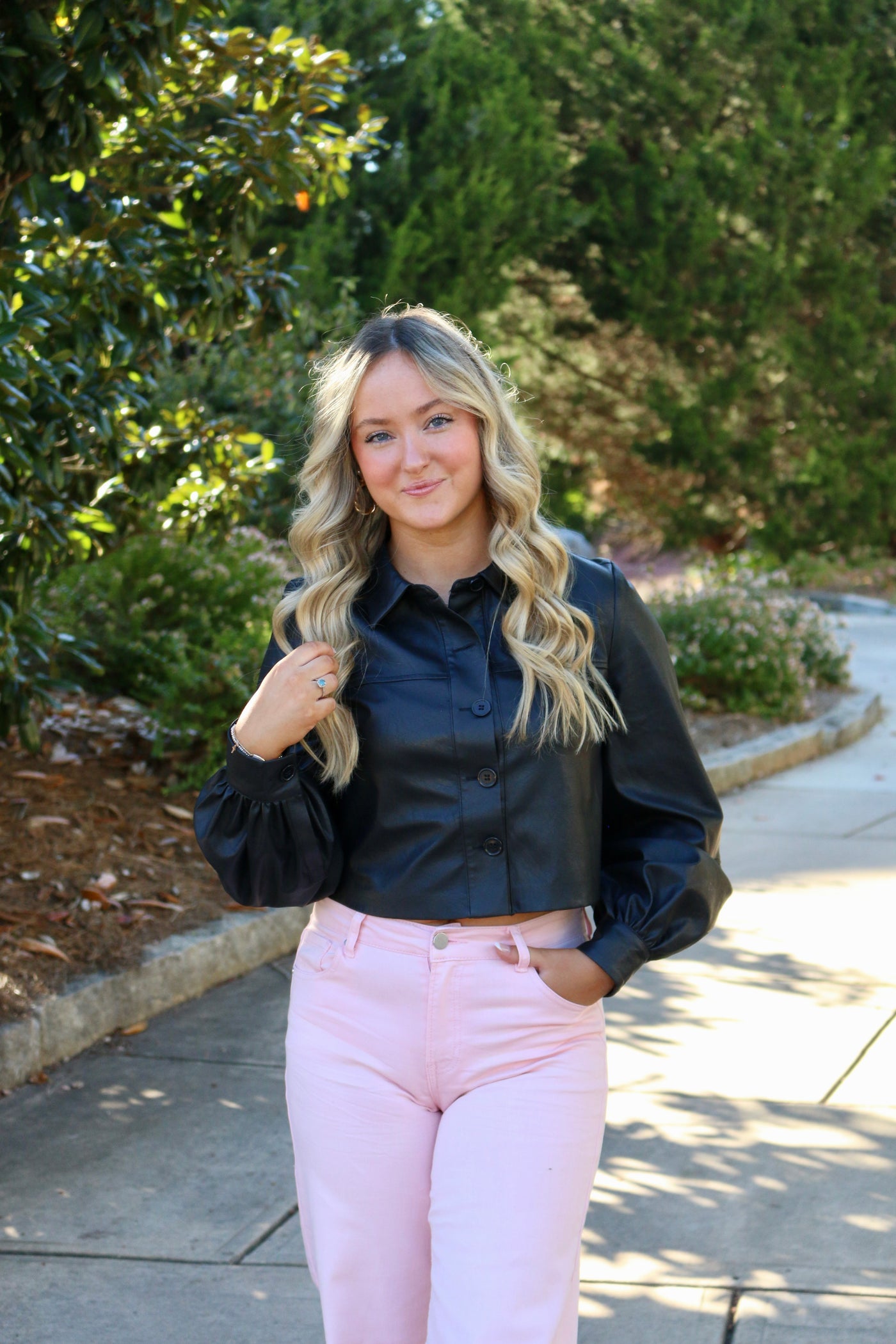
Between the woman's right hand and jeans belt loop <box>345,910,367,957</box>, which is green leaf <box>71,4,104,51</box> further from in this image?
jeans belt loop <box>345,910,367,957</box>

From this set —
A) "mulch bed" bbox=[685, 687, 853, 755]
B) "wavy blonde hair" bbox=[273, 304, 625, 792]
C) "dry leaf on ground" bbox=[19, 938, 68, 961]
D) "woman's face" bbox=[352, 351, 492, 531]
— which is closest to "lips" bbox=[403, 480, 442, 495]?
"woman's face" bbox=[352, 351, 492, 531]

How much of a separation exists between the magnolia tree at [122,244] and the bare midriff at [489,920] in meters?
2.01

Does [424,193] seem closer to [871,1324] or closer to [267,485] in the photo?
[267,485]

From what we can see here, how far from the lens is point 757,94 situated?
68.0 feet

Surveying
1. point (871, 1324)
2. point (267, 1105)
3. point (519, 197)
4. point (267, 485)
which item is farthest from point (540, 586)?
point (519, 197)

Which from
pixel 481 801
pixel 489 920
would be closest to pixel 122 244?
pixel 481 801

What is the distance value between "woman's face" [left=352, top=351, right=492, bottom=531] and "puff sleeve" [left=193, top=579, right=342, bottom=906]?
46 centimetres

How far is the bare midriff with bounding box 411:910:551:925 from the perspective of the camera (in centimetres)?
220

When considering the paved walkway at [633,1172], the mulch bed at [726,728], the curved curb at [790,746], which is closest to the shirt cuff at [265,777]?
the paved walkway at [633,1172]

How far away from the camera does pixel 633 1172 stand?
11.7 feet

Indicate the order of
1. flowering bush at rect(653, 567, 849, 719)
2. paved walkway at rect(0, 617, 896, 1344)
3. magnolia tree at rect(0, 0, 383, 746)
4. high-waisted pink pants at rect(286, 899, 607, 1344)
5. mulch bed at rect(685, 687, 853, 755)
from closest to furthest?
high-waisted pink pants at rect(286, 899, 607, 1344)
paved walkway at rect(0, 617, 896, 1344)
magnolia tree at rect(0, 0, 383, 746)
mulch bed at rect(685, 687, 853, 755)
flowering bush at rect(653, 567, 849, 719)

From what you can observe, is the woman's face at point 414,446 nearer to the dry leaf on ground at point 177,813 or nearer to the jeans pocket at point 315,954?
the jeans pocket at point 315,954

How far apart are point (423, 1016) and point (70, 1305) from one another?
54.0 inches

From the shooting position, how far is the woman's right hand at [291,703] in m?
2.22
